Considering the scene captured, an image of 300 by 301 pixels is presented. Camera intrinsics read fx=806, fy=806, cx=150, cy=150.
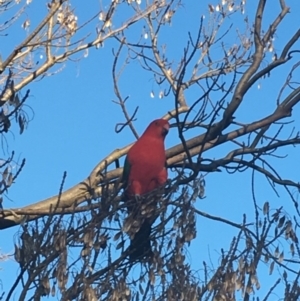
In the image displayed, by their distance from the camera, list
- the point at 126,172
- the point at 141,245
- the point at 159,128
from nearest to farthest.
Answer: the point at 141,245 < the point at 126,172 < the point at 159,128

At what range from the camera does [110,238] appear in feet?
11.0

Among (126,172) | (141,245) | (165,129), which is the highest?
(165,129)

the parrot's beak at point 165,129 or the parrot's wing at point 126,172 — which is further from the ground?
the parrot's beak at point 165,129

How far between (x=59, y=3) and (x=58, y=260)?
85.0 inches

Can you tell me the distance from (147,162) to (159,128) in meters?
0.32

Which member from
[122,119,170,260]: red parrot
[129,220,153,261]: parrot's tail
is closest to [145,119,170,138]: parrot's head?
[122,119,170,260]: red parrot

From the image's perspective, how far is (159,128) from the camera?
186 inches

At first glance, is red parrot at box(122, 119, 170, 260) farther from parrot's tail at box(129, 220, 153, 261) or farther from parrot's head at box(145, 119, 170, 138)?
parrot's tail at box(129, 220, 153, 261)

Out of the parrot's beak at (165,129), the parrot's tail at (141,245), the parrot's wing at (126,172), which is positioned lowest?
the parrot's tail at (141,245)

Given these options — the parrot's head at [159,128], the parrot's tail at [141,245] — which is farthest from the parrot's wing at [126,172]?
the parrot's tail at [141,245]

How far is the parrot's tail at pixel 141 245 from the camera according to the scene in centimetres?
346

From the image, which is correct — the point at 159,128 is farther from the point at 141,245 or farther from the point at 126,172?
the point at 141,245

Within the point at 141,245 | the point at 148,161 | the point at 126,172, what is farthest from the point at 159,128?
the point at 141,245

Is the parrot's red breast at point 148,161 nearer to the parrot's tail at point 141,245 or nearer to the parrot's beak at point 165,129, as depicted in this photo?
the parrot's beak at point 165,129
